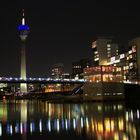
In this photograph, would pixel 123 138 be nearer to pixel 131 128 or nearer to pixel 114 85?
pixel 131 128

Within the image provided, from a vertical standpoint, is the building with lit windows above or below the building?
below

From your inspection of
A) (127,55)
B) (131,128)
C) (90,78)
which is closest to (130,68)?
(127,55)

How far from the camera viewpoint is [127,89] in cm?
13438

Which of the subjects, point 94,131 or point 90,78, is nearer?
point 94,131

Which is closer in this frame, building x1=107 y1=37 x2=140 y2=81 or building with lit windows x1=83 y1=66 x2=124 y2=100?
building with lit windows x1=83 y1=66 x2=124 y2=100

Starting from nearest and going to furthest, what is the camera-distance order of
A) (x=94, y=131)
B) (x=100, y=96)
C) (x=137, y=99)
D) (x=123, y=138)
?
1. (x=123, y=138)
2. (x=94, y=131)
3. (x=137, y=99)
4. (x=100, y=96)

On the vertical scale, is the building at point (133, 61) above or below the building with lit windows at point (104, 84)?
above

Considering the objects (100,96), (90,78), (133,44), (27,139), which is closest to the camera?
(27,139)

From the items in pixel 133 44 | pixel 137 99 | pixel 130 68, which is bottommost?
pixel 137 99

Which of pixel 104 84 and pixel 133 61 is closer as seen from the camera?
pixel 104 84

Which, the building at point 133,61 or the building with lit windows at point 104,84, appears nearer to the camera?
the building with lit windows at point 104,84

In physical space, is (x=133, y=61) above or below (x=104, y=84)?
above

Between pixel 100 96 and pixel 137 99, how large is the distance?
13471 millimetres

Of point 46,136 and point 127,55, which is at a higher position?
point 127,55
